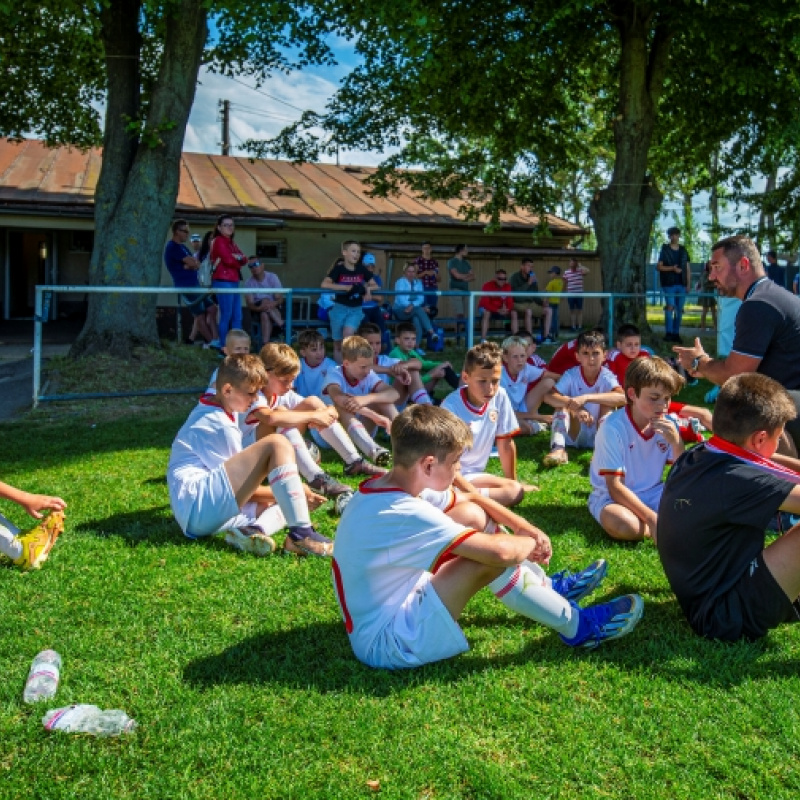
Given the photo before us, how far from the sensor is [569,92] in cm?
1845

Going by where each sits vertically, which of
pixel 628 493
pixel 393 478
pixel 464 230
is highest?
pixel 464 230

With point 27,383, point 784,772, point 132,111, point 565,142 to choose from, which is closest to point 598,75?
point 565,142

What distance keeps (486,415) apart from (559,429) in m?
1.89

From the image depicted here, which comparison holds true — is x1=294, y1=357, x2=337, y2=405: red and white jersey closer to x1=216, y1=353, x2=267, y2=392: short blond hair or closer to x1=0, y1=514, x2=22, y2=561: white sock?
x1=216, y1=353, x2=267, y2=392: short blond hair

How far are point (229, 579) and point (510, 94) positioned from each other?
13978 millimetres

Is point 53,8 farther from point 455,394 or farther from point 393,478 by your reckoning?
point 393,478

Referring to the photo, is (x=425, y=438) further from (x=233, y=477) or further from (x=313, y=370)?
(x=313, y=370)

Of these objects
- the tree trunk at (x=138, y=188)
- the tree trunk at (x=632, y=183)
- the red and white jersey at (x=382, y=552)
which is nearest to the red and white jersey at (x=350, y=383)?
the red and white jersey at (x=382, y=552)

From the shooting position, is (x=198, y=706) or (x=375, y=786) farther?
(x=198, y=706)

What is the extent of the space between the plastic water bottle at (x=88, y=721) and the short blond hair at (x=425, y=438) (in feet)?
4.70

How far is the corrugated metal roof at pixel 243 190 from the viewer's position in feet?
74.4

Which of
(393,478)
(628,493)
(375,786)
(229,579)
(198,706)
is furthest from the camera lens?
(628,493)

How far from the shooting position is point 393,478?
369 cm

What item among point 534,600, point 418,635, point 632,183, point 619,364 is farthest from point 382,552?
point 632,183
